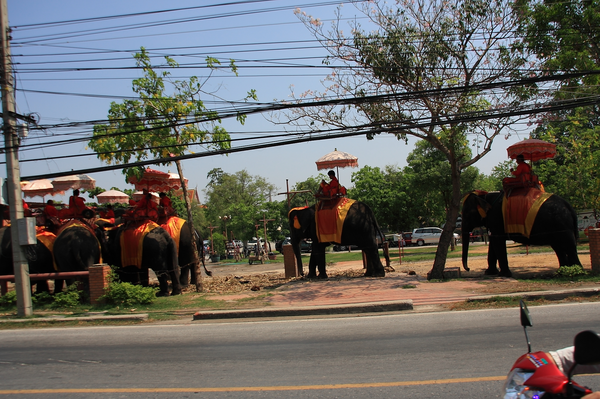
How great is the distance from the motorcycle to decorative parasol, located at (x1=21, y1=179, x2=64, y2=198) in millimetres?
17651

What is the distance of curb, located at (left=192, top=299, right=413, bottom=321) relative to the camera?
993 cm

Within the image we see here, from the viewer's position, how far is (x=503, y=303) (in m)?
9.67

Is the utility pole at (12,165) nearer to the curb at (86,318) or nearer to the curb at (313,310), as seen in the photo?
the curb at (86,318)

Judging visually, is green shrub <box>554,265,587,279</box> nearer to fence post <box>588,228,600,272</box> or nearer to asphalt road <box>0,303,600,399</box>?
fence post <box>588,228,600,272</box>

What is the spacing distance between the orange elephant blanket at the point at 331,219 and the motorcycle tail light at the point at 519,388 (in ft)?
37.9

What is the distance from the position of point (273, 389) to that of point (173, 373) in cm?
152

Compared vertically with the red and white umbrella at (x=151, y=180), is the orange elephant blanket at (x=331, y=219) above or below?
below

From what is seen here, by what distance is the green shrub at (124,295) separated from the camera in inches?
465

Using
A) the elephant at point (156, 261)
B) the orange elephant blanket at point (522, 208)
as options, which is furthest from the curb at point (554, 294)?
the elephant at point (156, 261)

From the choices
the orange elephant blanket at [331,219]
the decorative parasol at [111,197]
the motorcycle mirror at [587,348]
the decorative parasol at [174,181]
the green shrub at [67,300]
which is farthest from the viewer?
the decorative parasol at [111,197]

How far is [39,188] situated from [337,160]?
1061cm

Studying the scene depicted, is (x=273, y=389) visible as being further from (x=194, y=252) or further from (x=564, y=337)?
(x=194, y=252)

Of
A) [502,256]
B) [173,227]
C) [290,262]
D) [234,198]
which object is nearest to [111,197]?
[173,227]

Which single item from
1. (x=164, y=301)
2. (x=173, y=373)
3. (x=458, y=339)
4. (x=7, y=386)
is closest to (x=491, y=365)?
(x=458, y=339)
